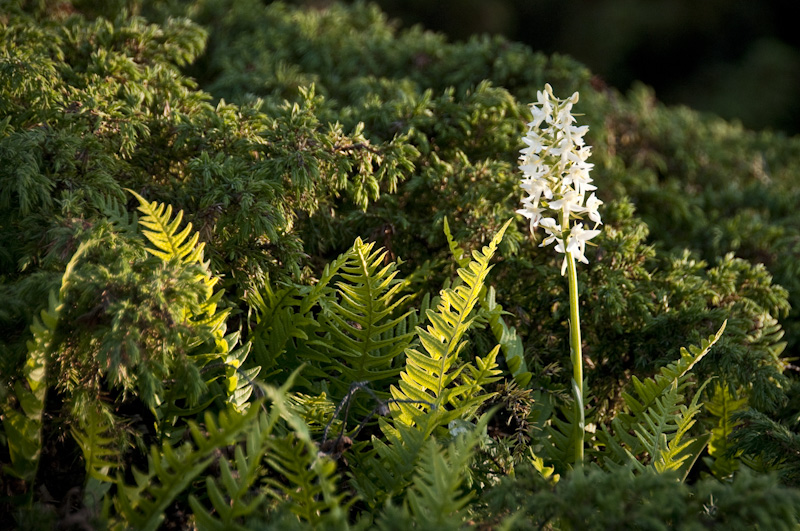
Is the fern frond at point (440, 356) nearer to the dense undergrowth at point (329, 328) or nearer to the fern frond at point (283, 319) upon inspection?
the dense undergrowth at point (329, 328)

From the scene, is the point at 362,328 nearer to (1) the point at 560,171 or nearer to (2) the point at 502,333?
(2) the point at 502,333

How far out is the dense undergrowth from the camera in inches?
41.3

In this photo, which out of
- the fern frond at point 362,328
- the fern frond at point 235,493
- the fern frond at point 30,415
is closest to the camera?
the fern frond at point 235,493

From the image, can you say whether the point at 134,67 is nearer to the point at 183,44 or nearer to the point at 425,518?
the point at 183,44

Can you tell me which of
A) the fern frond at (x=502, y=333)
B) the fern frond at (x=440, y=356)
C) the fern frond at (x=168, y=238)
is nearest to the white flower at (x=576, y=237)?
the fern frond at (x=440, y=356)

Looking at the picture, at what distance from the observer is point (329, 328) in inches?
58.2

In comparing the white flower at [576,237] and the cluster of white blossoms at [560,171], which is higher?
the cluster of white blossoms at [560,171]

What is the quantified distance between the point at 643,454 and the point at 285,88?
172 cm

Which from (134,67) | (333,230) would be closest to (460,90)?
(333,230)

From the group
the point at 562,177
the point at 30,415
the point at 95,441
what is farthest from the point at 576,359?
the point at 30,415

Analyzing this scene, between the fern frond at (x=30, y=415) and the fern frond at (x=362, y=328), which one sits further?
the fern frond at (x=362, y=328)

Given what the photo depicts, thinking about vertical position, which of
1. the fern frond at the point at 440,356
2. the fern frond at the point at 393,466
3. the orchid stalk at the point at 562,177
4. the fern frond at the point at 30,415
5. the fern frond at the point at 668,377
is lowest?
the fern frond at the point at 30,415

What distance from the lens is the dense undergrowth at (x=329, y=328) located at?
3.44 feet

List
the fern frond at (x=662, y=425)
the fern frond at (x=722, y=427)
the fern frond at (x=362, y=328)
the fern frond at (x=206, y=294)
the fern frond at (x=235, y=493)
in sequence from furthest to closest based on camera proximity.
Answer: the fern frond at (x=722, y=427) < the fern frond at (x=362, y=328) < the fern frond at (x=662, y=425) < the fern frond at (x=206, y=294) < the fern frond at (x=235, y=493)
